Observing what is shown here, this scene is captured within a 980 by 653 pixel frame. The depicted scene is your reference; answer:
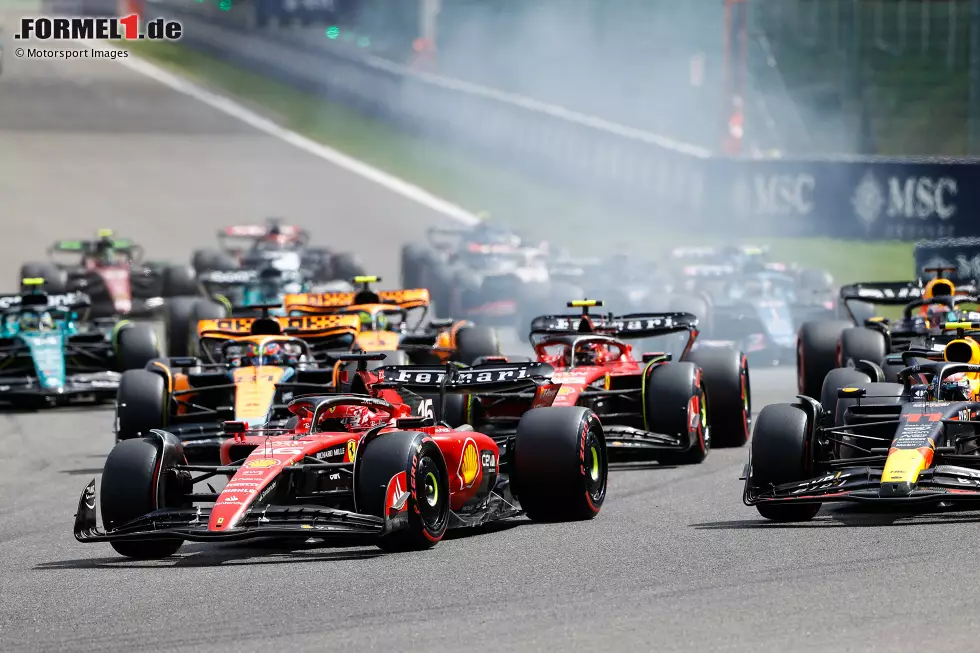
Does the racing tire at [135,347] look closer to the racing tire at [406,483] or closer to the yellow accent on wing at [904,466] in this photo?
the racing tire at [406,483]

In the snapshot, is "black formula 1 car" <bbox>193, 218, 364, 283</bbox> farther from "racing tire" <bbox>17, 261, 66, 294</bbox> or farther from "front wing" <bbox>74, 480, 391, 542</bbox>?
"front wing" <bbox>74, 480, 391, 542</bbox>

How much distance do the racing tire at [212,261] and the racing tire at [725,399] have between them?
18.3 meters

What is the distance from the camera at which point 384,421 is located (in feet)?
44.2

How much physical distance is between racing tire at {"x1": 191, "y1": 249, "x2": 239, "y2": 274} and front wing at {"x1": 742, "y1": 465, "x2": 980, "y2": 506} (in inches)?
935

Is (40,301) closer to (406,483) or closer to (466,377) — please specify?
(466,377)

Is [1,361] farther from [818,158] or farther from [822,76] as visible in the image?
[822,76]

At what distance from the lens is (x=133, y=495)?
12156 millimetres

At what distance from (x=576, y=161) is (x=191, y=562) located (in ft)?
114

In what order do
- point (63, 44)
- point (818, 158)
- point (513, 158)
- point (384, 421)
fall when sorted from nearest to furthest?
point (384, 421)
point (818, 158)
point (513, 158)
point (63, 44)

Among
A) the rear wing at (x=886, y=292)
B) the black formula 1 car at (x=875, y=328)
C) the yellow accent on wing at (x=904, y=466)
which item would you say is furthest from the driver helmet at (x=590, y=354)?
the rear wing at (x=886, y=292)

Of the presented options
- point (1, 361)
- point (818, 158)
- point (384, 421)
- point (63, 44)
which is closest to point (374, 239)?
→ point (818, 158)

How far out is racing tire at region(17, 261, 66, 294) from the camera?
34344 mm

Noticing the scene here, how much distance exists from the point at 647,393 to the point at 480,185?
3450 centimetres

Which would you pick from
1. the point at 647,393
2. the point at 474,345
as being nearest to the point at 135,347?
the point at 474,345
